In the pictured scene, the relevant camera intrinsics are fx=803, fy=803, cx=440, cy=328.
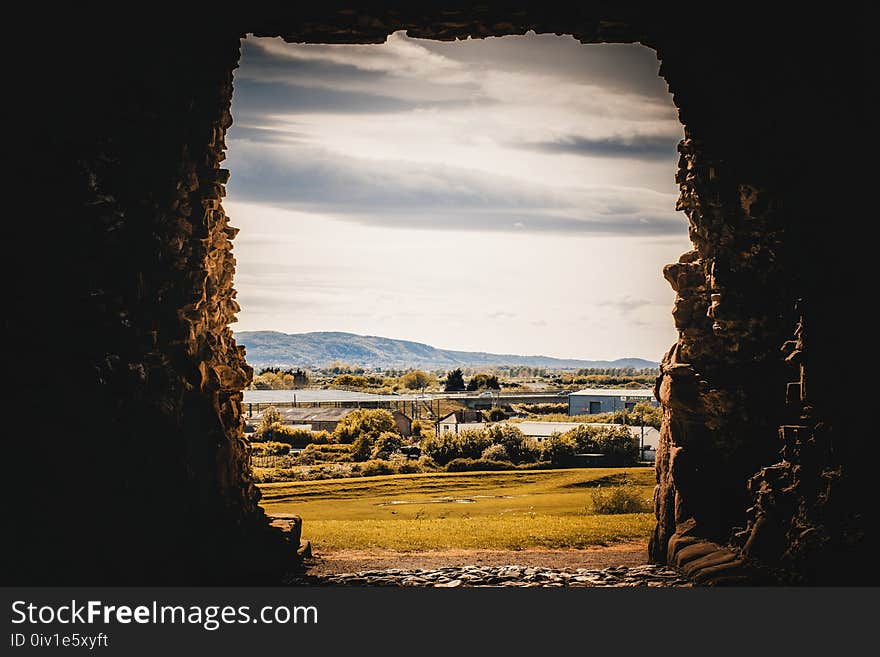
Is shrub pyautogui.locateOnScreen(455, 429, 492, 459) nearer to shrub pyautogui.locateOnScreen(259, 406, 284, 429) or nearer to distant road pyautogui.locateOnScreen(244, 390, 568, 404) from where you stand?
shrub pyautogui.locateOnScreen(259, 406, 284, 429)

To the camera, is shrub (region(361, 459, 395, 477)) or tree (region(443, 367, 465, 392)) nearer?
shrub (region(361, 459, 395, 477))

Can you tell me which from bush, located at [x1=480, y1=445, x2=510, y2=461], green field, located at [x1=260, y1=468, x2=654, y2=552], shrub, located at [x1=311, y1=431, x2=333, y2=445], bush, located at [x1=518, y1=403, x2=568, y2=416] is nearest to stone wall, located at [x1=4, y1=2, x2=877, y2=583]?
green field, located at [x1=260, y1=468, x2=654, y2=552]

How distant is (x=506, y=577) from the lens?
10.7 meters

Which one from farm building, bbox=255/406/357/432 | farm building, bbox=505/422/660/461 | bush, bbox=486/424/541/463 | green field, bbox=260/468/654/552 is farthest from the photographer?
farm building, bbox=255/406/357/432

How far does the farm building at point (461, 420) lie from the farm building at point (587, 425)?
9.27 ft

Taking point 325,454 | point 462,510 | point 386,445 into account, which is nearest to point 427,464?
point 386,445

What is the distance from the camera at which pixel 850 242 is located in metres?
9.20

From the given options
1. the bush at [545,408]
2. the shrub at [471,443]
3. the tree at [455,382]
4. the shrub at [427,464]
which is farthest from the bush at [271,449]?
the tree at [455,382]

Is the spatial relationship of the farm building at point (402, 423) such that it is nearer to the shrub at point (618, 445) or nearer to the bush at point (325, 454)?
→ the bush at point (325, 454)

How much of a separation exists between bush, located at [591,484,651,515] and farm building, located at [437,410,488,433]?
13517 mm

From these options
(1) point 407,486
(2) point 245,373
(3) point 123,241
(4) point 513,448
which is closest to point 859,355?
(2) point 245,373

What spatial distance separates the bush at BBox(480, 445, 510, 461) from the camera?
25766 millimetres

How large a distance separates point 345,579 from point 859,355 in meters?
6.88

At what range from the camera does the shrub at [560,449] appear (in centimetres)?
2505
